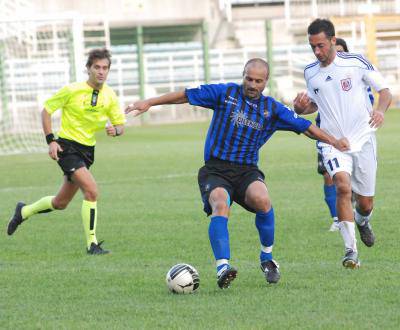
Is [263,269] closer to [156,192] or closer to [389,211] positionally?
[389,211]

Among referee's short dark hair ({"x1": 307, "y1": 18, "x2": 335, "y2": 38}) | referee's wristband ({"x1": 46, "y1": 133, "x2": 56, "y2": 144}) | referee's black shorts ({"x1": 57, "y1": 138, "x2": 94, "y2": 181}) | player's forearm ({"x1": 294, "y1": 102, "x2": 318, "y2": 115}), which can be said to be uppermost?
referee's short dark hair ({"x1": 307, "y1": 18, "x2": 335, "y2": 38})

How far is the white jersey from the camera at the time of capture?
8.63 meters

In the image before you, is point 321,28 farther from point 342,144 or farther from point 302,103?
point 342,144

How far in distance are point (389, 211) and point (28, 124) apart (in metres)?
16.1

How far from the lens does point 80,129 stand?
34.4 feet

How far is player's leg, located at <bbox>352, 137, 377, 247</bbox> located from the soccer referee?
239 cm

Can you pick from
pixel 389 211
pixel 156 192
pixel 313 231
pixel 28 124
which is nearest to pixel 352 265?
pixel 313 231

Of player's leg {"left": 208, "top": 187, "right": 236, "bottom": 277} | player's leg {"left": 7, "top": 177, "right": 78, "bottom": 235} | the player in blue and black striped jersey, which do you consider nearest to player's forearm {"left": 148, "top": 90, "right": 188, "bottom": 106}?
the player in blue and black striped jersey

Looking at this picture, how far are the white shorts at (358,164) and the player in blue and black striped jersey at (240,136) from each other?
1.72 feet

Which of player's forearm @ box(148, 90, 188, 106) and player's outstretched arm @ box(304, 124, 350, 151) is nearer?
player's forearm @ box(148, 90, 188, 106)

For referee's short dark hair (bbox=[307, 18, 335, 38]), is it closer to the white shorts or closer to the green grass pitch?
the white shorts

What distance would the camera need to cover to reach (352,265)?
8156mm

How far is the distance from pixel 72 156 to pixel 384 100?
10.6ft

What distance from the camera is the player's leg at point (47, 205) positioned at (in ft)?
34.7
